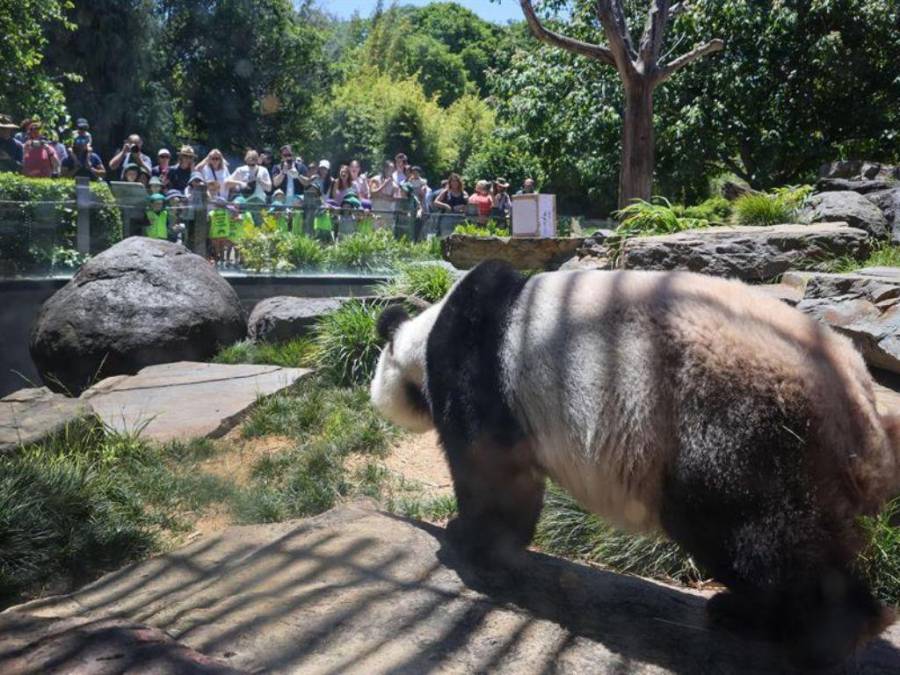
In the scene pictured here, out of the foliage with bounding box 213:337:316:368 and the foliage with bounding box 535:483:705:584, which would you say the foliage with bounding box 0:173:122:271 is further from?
the foliage with bounding box 535:483:705:584

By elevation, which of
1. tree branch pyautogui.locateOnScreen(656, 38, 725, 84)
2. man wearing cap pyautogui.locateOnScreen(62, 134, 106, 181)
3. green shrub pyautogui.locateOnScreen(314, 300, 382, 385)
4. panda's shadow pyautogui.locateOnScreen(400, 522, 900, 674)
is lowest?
panda's shadow pyautogui.locateOnScreen(400, 522, 900, 674)

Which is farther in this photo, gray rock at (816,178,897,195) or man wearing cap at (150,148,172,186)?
man wearing cap at (150,148,172,186)

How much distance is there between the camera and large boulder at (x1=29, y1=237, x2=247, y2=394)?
377 inches

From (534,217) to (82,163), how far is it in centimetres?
766

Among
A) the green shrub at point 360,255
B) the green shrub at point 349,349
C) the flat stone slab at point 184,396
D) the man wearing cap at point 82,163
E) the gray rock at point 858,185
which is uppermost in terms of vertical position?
the man wearing cap at point 82,163

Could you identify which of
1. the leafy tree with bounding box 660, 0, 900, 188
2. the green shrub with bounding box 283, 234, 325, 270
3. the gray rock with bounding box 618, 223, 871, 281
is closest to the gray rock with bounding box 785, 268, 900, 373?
the gray rock with bounding box 618, 223, 871, 281

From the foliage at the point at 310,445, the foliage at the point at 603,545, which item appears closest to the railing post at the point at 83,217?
the foliage at the point at 310,445

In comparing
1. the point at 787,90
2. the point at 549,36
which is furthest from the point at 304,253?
the point at 787,90

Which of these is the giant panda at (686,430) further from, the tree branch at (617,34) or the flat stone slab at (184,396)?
the tree branch at (617,34)

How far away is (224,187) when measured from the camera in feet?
44.2

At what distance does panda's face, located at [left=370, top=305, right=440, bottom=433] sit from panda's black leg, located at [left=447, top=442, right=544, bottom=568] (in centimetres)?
63

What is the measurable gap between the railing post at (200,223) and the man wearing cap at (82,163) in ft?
7.98

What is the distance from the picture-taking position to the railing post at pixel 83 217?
1146cm

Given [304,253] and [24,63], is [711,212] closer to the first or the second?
[304,253]
